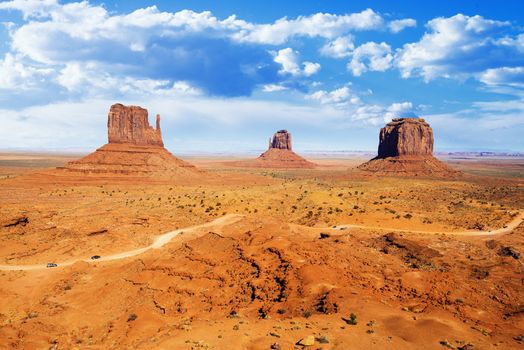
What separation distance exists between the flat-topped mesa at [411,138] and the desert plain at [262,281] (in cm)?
8612

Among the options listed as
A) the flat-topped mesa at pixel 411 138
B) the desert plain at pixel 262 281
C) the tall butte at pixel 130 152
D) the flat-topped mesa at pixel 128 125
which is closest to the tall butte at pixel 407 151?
the flat-topped mesa at pixel 411 138

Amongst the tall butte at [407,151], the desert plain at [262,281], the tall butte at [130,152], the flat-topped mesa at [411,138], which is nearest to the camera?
the desert plain at [262,281]

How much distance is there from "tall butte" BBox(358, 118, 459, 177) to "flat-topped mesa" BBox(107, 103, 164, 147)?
81.6 metres

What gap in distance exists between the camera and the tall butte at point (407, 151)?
12444 cm

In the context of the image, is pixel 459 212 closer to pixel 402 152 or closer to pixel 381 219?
pixel 381 219

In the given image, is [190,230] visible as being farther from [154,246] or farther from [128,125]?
[128,125]

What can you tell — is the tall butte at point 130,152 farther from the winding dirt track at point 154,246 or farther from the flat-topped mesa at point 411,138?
the flat-topped mesa at point 411,138

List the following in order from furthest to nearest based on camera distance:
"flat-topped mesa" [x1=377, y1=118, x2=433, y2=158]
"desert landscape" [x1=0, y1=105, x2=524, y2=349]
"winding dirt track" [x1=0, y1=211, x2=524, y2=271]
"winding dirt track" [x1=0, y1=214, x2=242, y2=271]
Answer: "flat-topped mesa" [x1=377, y1=118, x2=433, y2=158] → "winding dirt track" [x1=0, y1=211, x2=524, y2=271] → "winding dirt track" [x1=0, y1=214, x2=242, y2=271] → "desert landscape" [x1=0, y1=105, x2=524, y2=349]

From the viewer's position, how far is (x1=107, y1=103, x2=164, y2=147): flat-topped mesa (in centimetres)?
10738

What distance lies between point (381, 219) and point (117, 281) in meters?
33.7

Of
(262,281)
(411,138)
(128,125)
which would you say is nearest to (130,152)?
Result: (128,125)

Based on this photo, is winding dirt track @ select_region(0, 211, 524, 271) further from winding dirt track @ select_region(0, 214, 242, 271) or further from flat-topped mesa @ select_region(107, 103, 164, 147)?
flat-topped mesa @ select_region(107, 103, 164, 147)

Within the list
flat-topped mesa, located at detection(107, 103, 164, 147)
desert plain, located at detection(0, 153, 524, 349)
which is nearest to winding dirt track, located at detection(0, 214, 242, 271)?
desert plain, located at detection(0, 153, 524, 349)

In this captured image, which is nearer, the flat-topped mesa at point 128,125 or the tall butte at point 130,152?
the tall butte at point 130,152
